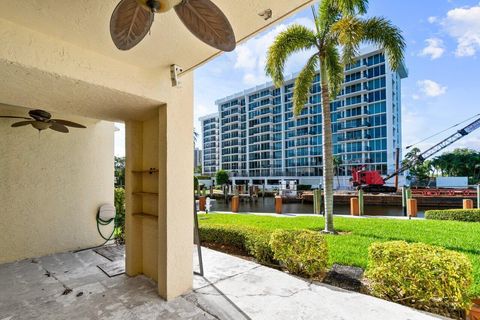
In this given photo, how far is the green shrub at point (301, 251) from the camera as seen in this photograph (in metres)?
3.59

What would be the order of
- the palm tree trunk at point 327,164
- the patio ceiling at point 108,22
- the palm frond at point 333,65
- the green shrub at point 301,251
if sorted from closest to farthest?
the patio ceiling at point 108,22 → the green shrub at point 301,251 → the palm tree trunk at point 327,164 → the palm frond at point 333,65

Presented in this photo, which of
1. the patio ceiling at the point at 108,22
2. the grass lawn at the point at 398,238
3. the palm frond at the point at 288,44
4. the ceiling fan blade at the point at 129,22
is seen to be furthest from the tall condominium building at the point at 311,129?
the ceiling fan blade at the point at 129,22

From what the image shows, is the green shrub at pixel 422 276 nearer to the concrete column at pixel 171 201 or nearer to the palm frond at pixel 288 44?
the concrete column at pixel 171 201

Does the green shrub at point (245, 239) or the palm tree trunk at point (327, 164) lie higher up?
the palm tree trunk at point (327, 164)

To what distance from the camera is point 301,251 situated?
365 cm

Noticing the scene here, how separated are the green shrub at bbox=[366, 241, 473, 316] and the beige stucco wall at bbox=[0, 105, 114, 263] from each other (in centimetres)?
536

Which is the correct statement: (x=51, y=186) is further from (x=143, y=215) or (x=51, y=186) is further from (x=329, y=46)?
(x=329, y=46)

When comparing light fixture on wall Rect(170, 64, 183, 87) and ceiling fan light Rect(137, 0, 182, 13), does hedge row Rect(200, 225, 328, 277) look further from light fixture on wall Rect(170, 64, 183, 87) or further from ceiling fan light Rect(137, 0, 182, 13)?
ceiling fan light Rect(137, 0, 182, 13)

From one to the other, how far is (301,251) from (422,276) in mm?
1442

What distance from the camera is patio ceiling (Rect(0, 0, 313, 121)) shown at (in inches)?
75.6

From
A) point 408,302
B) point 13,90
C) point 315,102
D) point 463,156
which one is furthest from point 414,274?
point 463,156

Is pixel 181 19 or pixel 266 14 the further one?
pixel 266 14

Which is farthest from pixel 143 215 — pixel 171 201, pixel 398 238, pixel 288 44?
pixel 288 44

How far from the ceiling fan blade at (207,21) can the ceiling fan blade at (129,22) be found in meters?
0.22
